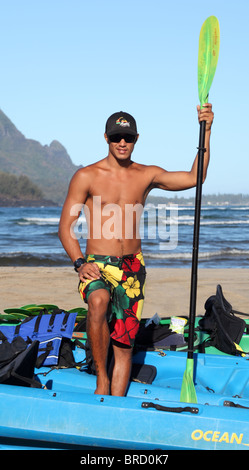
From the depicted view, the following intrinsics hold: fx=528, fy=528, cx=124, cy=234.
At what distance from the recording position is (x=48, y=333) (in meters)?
4.63

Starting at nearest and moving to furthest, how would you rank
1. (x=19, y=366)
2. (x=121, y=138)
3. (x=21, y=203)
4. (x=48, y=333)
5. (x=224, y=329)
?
1. (x=19, y=366)
2. (x=121, y=138)
3. (x=48, y=333)
4. (x=224, y=329)
5. (x=21, y=203)

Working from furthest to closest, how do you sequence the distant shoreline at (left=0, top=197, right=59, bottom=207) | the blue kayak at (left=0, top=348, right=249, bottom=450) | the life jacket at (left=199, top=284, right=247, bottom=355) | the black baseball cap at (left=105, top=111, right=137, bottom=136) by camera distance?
the distant shoreline at (left=0, top=197, right=59, bottom=207), the life jacket at (left=199, top=284, right=247, bottom=355), the black baseball cap at (left=105, top=111, right=137, bottom=136), the blue kayak at (left=0, top=348, right=249, bottom=450)

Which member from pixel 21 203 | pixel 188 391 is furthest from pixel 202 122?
pixel 21 203

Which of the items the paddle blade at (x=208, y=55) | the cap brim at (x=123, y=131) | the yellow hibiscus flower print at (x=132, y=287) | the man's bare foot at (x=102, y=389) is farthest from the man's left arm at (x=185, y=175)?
the man's bare foot at (x=102, y=389)

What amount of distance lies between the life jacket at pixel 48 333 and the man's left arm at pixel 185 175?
5.14 feet

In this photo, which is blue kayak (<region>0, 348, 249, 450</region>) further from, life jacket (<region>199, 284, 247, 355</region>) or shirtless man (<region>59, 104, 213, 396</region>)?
life jacket (<region>199, 284, 247, 355</region>)

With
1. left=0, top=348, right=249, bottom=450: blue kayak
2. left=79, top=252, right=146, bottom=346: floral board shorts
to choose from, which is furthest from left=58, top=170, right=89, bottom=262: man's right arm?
left=0, top=348, right=249, bottom=450: blue kayak

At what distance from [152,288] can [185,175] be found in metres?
6.28

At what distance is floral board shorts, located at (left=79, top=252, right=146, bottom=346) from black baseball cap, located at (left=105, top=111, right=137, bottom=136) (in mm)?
906

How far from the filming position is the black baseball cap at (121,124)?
149 inches

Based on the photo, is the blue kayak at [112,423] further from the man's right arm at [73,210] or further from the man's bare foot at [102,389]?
the man's right arm at [73,210]

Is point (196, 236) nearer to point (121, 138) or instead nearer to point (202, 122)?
point (202, 122)

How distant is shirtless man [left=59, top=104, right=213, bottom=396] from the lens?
3760 millimetres

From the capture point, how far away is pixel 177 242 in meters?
21.2
